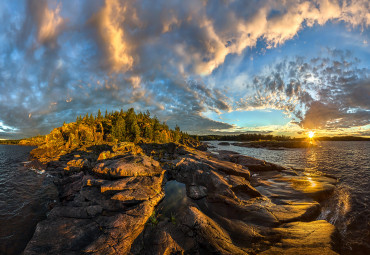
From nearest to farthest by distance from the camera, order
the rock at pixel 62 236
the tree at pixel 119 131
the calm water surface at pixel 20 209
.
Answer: the rock at pixel 62 236 → the calm water surface at pixel 20 209 → the tree at pixel 119 131

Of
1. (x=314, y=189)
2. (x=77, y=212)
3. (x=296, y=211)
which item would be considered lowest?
(x=314, y=189)

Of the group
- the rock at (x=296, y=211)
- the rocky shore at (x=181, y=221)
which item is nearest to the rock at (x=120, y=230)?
the rocky shore at (x=181, y=221)

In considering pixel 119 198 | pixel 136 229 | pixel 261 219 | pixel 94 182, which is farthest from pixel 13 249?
pixel 261 219

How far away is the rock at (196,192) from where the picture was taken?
14.4 metres

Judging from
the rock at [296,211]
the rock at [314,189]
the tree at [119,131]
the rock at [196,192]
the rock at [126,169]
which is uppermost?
the tree at [119,131]

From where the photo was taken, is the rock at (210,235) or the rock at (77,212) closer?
the rock at (210,235)

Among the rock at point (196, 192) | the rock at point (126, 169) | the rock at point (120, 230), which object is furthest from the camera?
the rock at point (126, 169)

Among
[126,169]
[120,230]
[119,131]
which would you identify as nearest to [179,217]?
[120,230]

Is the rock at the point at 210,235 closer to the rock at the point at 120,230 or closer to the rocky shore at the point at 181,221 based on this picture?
the rocky shore at the point at 181,221

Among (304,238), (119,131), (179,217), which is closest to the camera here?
(304,238)

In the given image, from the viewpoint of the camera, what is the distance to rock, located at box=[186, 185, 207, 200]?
14375mm

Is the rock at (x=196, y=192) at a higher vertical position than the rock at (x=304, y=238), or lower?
higher

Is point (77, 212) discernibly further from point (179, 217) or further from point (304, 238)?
point (304, 238)

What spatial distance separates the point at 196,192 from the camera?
1478 centimetres
